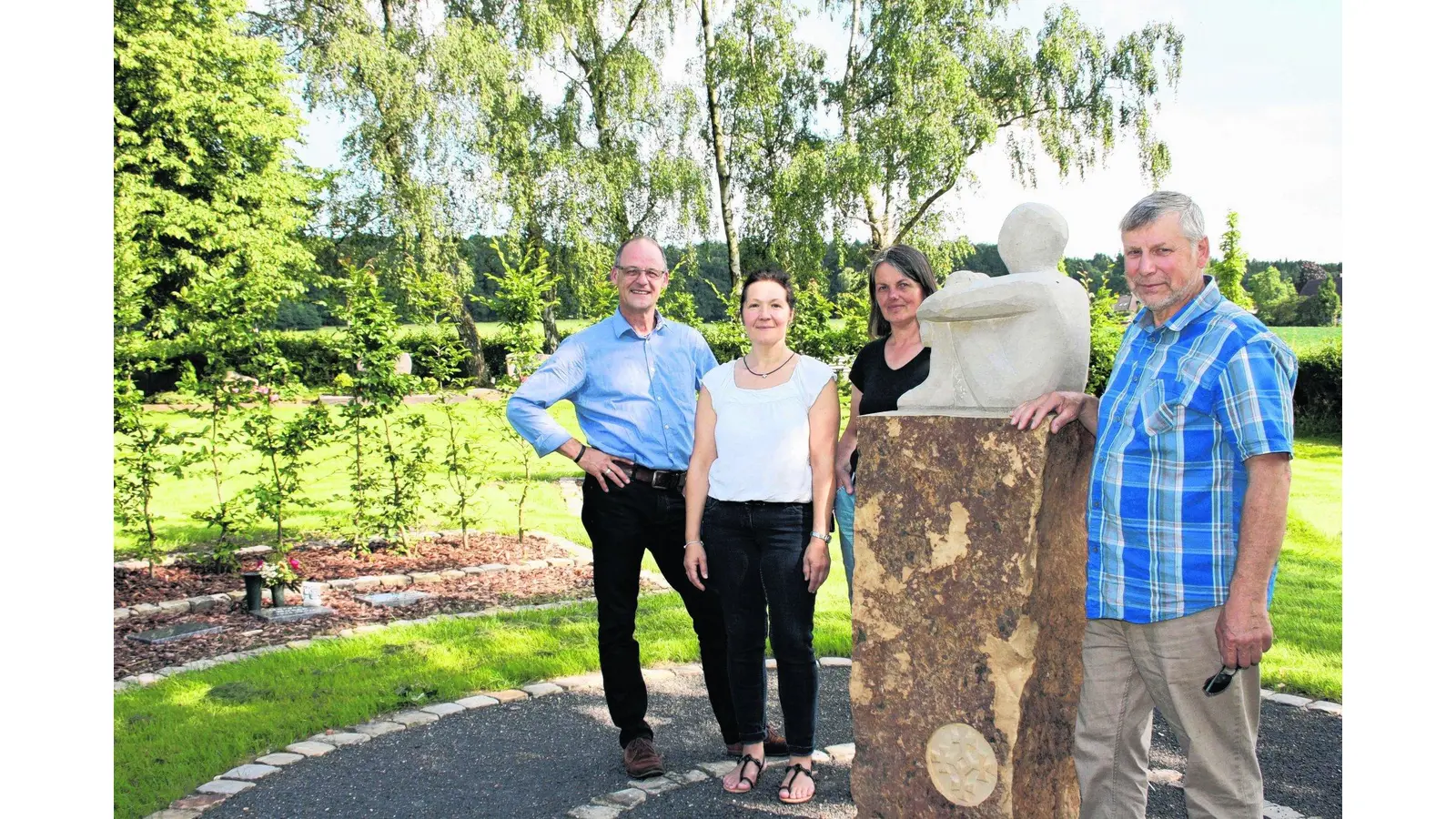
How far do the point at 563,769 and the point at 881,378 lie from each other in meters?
2.08

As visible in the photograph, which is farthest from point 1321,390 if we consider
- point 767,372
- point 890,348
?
point 767,372

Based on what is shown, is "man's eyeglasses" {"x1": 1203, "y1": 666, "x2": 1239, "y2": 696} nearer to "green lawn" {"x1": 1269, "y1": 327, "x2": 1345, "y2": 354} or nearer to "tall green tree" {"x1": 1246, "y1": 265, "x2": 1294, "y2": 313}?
"green lawn" {"x1": 1269, "y1": 327, "x2": 1345, "y2": 354}

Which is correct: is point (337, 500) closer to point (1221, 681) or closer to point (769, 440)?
point (769, 440)

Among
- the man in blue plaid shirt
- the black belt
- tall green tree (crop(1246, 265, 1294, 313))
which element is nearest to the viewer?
the man in blue plaid shirt

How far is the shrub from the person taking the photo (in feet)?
55.0

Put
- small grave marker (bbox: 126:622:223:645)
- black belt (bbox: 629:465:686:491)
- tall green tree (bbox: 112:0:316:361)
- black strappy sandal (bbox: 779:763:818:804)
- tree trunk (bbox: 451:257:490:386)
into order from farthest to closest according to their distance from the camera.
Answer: tall green tree (bbox: 112:0:316:361)
tree trunk (bbox: 451:257:490:386)
small grave marker (bbox: 126:622:223:645)
black belt (bbox: 629:465:686:491)
black strappy sandal (bbox: 779:763:818:804)

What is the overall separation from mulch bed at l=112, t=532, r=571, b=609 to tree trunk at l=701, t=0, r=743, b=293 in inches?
388

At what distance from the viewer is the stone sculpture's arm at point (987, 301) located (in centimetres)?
296

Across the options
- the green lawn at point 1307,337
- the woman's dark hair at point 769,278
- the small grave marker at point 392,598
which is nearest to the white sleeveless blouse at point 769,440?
the woman's dark hair at point 769,278

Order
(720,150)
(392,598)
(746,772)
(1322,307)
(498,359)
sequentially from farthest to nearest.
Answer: (1322,307) → (498,359) → (720,150) → (392,598) → (746,772)

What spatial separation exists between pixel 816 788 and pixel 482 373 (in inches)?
657

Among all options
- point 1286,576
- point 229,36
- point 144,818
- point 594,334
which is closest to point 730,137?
point 229,36

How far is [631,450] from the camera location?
156 inches

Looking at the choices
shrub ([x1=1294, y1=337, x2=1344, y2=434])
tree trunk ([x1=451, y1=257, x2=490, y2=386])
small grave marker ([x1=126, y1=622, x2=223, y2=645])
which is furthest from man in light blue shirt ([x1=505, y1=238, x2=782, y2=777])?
shrub ([x1=1294, y1=337, x2=1344, y2=434])
